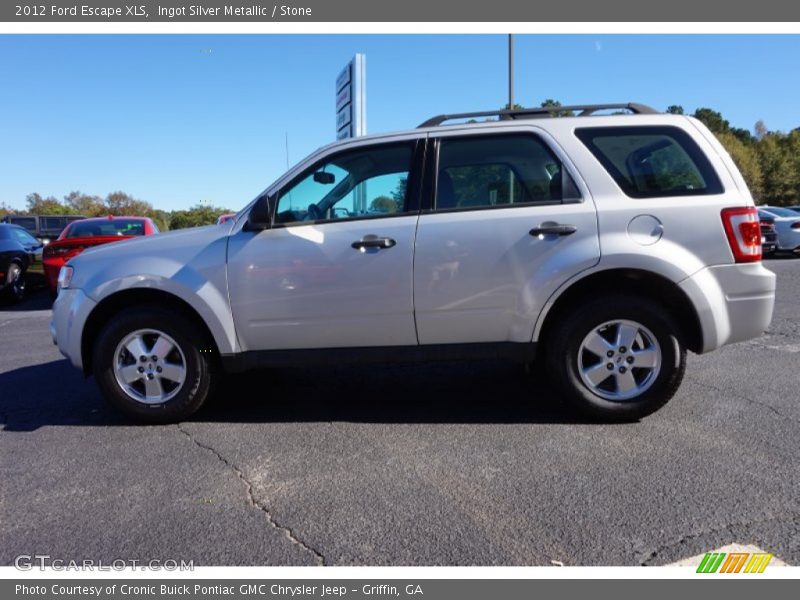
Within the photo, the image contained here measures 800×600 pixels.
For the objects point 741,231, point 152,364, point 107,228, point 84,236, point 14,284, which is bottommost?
point 152,364

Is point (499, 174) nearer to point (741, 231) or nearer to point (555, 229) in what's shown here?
point (555, 229)

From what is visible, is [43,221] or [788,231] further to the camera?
[43,221]

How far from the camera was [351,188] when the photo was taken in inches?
163

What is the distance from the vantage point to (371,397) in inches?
184

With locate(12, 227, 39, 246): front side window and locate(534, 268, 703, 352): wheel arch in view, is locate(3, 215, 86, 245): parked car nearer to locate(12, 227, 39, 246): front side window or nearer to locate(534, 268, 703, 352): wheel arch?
locate(12, 227, 39, 246): front side window

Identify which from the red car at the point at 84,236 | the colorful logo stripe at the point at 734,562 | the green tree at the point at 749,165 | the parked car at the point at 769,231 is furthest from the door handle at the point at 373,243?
the green tree at the point at 749,165

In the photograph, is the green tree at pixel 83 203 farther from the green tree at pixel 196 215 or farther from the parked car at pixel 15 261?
the parked car at pixel 15 261

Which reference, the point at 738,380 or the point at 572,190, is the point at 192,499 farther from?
the point at 738,380

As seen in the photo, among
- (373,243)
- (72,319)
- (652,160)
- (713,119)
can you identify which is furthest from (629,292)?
(713,119)

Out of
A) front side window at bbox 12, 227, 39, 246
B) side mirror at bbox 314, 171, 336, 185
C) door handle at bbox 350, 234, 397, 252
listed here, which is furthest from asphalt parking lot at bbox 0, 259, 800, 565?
front side window at bbox 12, 227, 39, 246

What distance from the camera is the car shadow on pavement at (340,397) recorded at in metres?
4.24

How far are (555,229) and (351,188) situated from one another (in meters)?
1.39

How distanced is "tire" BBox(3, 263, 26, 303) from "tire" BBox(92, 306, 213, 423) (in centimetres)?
876

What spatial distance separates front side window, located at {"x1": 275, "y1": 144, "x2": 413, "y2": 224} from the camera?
404cm
